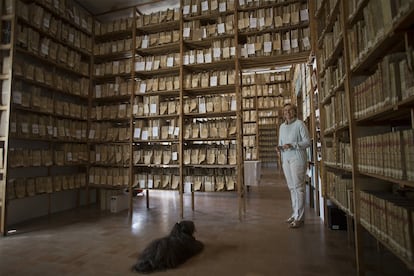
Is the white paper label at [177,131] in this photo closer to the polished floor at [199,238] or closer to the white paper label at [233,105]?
the white paper label at [233,105]

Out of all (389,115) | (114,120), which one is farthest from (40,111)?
(389,115)

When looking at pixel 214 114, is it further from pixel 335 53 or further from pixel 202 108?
pixel 335 53

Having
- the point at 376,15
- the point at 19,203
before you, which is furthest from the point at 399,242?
the point at 19,203

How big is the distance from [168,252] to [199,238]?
2.41ft

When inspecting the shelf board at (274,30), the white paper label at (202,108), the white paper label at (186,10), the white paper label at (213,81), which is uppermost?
the white paper label at (186,10)

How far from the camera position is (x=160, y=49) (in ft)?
13.9

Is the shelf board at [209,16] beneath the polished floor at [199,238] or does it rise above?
above

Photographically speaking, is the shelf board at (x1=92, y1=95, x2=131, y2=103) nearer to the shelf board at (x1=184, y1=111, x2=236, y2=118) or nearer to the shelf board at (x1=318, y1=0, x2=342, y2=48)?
the shelf board at (x1=184, y1=111, x2=236, y2=118)

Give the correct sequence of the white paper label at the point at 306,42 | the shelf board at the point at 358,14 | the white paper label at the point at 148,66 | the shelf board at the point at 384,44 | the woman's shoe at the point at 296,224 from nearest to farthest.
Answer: the shelf board at the point at 384,44 → the shelf board at the point at 358,14 → the woman's shoe at the point at 296,224 → the white paper label at the point at 306,42 → the white paper label at the point at 148,66

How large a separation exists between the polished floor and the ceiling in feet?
11.8

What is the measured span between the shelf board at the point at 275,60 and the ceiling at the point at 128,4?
179cm

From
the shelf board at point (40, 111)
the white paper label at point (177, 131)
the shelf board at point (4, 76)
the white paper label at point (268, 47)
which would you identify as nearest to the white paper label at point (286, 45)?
the white paper label at point (268, 47)

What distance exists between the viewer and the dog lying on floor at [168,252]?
2.04 metres

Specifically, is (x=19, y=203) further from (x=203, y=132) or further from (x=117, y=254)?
(x=203, y=132)
